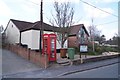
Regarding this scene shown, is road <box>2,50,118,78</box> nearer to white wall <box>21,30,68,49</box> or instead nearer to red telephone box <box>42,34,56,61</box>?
red telephone box <box>42,34,56,61</box>

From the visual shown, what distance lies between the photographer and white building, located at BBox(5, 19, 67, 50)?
34594mm

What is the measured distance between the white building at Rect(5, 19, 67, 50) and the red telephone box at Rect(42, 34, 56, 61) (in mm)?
8969

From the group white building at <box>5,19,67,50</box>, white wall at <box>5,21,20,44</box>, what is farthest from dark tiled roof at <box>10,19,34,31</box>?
white wall at <box>5,21,20,44</box>

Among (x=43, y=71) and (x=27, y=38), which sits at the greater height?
(x=27, y=38)

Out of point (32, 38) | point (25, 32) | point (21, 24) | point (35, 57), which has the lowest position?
point (35, 57)

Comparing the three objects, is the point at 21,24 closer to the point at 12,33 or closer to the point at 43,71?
the point at 12,33

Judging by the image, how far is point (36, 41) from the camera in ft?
115

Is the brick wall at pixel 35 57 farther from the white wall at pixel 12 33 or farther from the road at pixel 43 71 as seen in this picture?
the white wall at pixel 12 33

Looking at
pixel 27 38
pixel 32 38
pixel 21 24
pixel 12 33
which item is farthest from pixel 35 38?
pixel 12 33

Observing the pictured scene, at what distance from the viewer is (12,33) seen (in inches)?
1662

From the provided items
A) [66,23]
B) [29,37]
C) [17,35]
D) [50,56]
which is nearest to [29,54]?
[50,56]

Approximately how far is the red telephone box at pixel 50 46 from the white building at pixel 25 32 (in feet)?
29.4

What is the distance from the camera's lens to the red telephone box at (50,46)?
62.5 ft

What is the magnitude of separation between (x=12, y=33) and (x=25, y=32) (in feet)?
21.4
